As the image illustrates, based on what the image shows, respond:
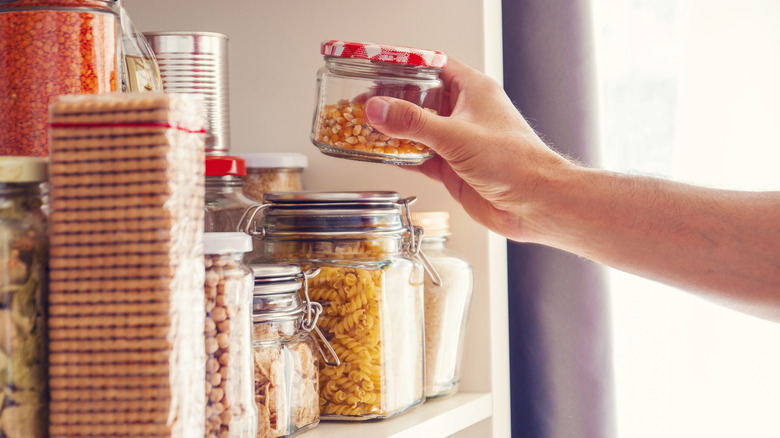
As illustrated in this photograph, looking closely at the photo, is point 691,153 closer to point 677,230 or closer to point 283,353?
point 677,230

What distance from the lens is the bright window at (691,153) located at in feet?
3.90

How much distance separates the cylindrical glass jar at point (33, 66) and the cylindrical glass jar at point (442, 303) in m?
0.44

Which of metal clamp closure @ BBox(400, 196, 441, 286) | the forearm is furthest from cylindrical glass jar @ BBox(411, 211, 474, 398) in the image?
the forearm

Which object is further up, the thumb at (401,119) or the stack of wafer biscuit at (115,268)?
the thumb at (401,119)

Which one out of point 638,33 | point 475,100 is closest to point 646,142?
point 638,33

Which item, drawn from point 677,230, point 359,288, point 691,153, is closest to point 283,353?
point 359,288

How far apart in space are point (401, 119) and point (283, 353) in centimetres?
25

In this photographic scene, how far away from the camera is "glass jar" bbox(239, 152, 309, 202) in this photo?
100cm

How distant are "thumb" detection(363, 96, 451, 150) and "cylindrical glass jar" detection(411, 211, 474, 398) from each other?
A: 15 cm

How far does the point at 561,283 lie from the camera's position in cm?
120

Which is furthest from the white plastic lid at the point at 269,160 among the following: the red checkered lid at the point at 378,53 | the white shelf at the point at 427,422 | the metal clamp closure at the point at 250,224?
the white shelf at the point at 427,422

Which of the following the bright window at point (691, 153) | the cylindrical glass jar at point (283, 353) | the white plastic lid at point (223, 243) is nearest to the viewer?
the white plastic lid at point (223, 243)

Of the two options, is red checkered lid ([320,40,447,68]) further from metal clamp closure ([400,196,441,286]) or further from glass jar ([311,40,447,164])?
metal clamp closure ([400,196,441,286])

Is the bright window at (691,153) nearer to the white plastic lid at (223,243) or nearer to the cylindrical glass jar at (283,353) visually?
the cylindrical glass jar at (283,353)
